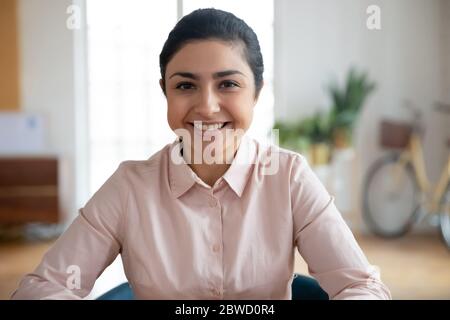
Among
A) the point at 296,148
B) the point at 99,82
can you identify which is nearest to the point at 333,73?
the point at 296,148

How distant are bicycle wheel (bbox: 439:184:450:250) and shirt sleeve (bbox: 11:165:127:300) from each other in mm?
2603

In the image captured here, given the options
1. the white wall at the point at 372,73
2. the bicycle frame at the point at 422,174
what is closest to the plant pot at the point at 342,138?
the white wall at the point at 372,73

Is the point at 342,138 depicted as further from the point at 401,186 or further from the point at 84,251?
the point at 84,251

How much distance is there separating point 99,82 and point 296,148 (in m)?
2.30

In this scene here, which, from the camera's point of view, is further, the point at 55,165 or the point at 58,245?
the point at 55,165

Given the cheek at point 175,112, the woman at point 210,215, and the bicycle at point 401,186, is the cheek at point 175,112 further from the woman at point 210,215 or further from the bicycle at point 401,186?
the bicycle at point 401,186

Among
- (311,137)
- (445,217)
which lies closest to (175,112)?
(445,217)

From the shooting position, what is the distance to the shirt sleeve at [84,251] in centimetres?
77

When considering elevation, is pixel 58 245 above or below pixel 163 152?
below

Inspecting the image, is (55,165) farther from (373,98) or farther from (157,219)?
(157,219)

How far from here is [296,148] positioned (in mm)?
3729

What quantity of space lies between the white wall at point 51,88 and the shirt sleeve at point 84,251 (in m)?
2.80

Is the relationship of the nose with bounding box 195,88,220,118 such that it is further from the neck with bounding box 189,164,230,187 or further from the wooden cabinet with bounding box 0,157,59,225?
the wooden cabinet with bounding box 0,157,59,225

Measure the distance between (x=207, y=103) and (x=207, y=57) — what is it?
6 centimetres
